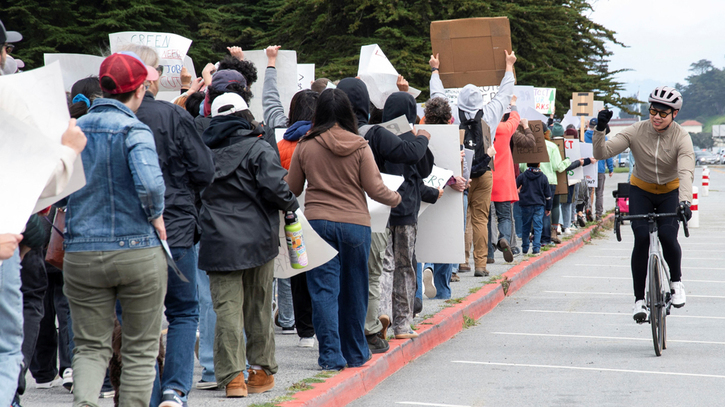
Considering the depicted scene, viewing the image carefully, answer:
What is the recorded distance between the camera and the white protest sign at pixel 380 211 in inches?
247

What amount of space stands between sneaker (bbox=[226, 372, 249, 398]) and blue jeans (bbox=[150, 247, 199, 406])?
1.63ft

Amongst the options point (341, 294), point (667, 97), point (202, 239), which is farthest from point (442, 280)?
point (202, 239)

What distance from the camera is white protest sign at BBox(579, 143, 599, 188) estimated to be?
696 inches

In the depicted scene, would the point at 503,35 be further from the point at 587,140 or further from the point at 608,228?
the point at 608,228

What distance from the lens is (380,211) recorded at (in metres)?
6.30

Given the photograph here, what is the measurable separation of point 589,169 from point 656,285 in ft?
37.3

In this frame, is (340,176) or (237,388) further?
(340,176)

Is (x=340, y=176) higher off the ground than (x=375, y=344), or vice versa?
(x=340, y=176)

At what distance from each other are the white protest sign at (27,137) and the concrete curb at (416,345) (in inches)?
82.2

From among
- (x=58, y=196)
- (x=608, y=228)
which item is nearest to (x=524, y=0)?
(x=608, y=228)

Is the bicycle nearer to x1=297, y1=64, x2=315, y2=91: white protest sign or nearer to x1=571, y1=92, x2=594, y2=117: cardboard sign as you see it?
x1=297, y1=64, x2=315, y2=91: white protest sign

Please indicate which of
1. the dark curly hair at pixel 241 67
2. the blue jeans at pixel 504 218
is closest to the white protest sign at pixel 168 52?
the dark curly hair at pixel 241 67

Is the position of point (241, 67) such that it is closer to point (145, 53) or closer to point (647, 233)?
point (145, 53)

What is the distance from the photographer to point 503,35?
416 inches
